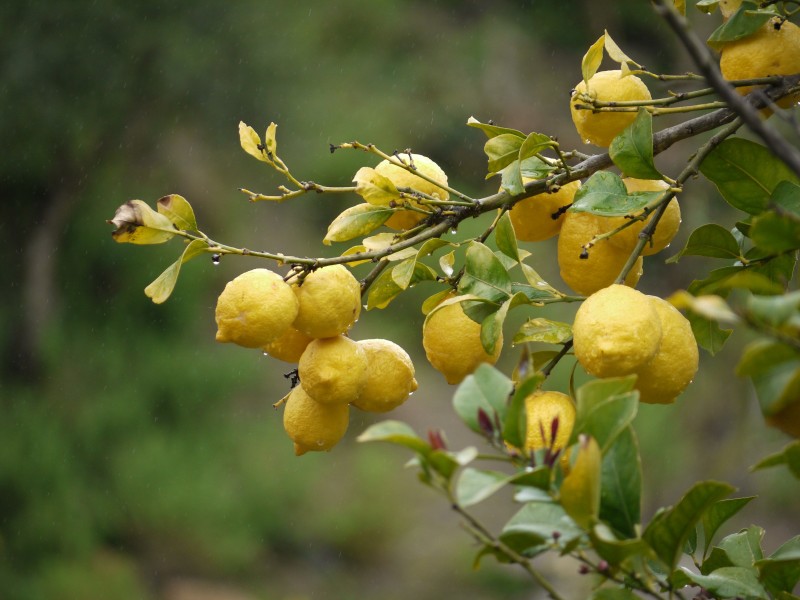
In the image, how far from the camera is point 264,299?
1.51 feet

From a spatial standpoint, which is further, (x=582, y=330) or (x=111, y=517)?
(x=111, y=517)

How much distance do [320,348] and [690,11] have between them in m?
2.55

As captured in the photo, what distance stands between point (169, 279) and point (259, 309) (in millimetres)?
67

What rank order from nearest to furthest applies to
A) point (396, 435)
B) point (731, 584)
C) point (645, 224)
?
point (396, 435) < point (731, 584) < point (645, 224)

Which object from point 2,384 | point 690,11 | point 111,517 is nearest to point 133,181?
point 2,384

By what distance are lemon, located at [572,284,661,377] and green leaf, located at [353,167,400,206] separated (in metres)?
0.13

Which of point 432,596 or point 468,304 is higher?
point 468,304


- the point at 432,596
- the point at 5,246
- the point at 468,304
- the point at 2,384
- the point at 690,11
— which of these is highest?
the point at 468,304

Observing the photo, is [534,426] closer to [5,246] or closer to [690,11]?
[690,11]

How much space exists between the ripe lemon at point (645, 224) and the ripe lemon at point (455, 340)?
94 mm

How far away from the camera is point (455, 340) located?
0.52 metres

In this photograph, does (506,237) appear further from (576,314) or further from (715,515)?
(715,515)

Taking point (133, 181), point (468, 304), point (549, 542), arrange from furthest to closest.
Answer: point (133, 181) < point (468, 304) < point (549, 542)

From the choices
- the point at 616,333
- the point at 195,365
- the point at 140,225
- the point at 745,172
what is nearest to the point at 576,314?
the point at 616,333
